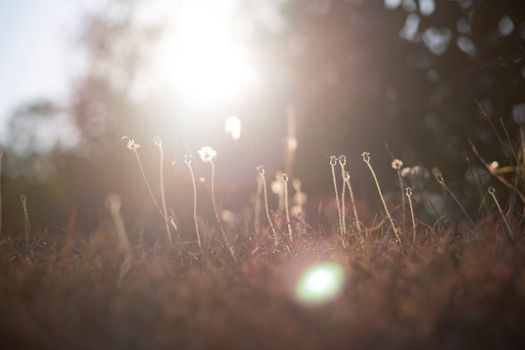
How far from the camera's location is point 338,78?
7.13 meters

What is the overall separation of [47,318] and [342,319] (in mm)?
900

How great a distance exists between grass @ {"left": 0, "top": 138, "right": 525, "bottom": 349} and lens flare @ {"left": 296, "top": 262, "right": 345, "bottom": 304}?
0.02 metres

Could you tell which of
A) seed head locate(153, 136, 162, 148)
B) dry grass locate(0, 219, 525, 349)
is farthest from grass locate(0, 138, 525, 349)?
seed head locate(153, 136, 162, 148)

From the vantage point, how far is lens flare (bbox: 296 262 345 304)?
5.27ft

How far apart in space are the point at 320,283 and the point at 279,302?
24 cm

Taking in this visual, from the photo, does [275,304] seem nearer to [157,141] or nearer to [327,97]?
[157,141]

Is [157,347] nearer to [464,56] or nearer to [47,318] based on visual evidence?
[47,318]

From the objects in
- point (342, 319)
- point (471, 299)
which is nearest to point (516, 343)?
point (471, 299)

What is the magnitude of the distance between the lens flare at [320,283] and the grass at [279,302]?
0.08 ft

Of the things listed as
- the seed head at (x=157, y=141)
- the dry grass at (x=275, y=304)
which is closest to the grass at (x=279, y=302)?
the dry grass at (x=275, y=304)

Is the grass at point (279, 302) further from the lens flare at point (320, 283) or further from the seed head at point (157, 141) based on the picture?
the seed head at point (157, 141)

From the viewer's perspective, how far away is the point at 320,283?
1759 mm

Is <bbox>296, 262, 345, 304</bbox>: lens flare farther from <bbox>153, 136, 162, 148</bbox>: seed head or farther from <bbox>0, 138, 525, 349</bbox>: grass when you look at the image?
<bbox>153, 136, 162, 148</bbox>: seed head

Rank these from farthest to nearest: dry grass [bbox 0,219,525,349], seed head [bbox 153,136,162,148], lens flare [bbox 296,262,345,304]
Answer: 1. seed head [bbox 153,136,162,148]
2. lens flare [bbox 296,262,345,304]
3. dry grass [bbox 0,219,525,349]
